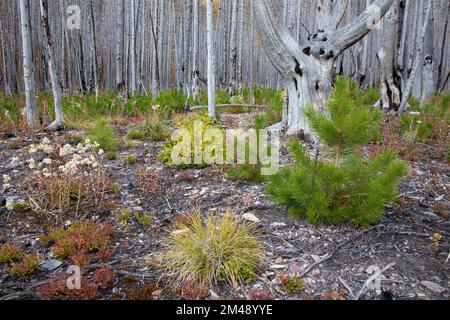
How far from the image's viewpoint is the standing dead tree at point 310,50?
5348 millimetres

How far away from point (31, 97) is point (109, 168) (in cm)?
352

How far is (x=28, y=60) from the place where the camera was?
700 centimetres

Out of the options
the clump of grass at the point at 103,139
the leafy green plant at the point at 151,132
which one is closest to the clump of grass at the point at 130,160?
the clump of grass at the point at 103,139

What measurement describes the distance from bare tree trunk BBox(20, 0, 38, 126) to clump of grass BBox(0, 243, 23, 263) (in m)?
4.98

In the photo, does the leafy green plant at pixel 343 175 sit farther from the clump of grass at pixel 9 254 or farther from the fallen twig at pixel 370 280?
the clump of grass at pixel 9 254

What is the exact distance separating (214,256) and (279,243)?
69 centimetres

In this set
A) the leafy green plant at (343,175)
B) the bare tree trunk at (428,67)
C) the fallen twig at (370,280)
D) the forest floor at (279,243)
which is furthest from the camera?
the bare tree trunk at (428,67)

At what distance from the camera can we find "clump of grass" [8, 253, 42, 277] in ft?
9.26

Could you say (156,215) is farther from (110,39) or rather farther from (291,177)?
(110,39)

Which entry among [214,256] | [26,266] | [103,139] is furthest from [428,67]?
[26,266]

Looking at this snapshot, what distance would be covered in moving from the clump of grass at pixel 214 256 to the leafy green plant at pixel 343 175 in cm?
61

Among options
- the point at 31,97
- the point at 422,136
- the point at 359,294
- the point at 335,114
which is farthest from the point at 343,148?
the point at 31,97

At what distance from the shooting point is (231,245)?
2898 mm

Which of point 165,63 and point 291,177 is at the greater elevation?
point 165,63
